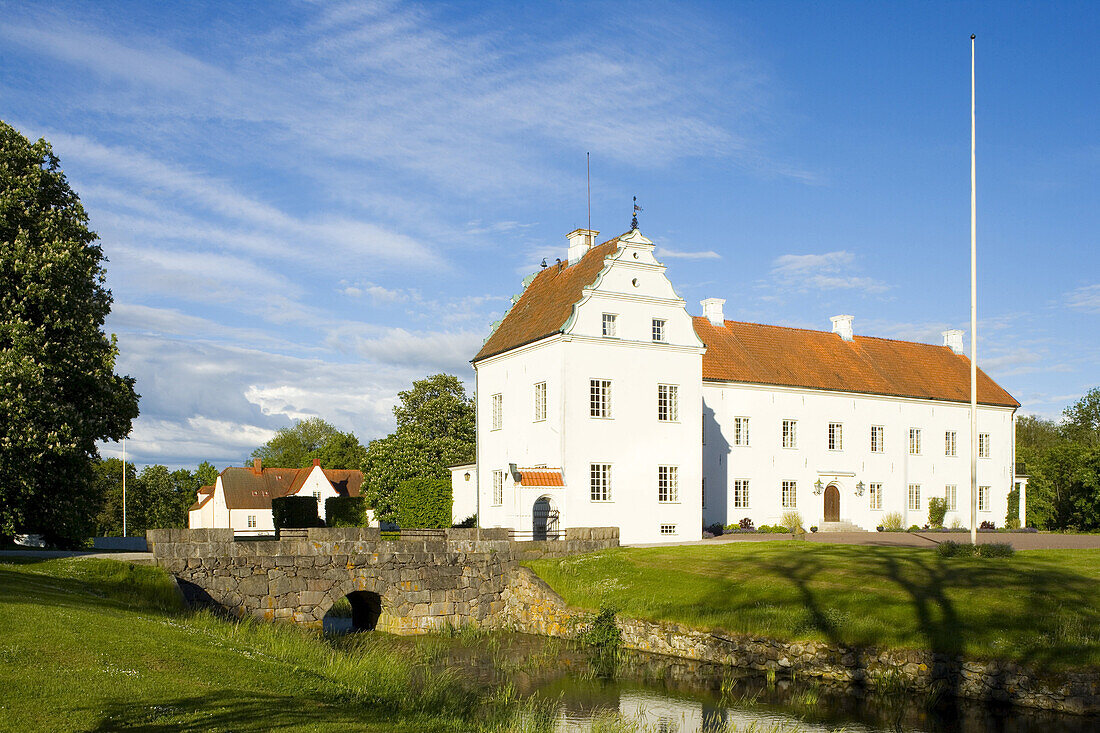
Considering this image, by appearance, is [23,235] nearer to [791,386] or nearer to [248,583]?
[248,583]

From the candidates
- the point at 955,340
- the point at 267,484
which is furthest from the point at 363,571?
the point at 267,484

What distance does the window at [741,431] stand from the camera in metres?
42.1

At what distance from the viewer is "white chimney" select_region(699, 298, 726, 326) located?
151 feet

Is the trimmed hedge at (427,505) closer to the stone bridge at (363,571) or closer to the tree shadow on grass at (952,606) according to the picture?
the stone bridge at (363,571)

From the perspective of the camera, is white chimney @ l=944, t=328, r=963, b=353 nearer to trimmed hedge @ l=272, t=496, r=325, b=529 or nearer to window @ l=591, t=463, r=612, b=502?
window @ l=591, t=463, r=612, b=502

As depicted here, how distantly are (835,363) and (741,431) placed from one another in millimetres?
8325

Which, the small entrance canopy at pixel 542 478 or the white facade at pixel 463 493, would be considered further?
the white facade at pixel 463 493

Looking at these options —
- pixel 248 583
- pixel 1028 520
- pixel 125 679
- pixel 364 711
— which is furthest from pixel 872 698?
pixel 1028 520

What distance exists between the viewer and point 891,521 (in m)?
45.1

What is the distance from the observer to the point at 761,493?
1666 inches

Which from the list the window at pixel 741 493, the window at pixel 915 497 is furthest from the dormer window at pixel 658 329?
the window at pixel 915 497

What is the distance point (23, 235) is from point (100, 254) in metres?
3.42

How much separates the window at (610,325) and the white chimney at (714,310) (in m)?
13.1

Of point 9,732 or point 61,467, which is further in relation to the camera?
point 61,467
